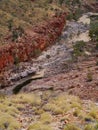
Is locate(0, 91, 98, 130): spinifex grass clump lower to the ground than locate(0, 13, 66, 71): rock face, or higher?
higher

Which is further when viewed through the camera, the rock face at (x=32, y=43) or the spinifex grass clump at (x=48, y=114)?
the rock face at (x=32, y=43)

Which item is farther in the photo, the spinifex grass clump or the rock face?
the rock face

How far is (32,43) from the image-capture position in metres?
77.8

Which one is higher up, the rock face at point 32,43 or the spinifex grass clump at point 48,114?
the spinifex grass clump at point 48,114

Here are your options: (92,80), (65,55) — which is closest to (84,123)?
(92,80)

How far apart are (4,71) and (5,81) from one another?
4.37 meters

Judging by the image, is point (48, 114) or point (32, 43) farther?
point (32, 43)

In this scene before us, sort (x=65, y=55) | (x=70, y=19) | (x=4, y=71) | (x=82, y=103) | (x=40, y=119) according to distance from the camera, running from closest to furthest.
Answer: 1. (x=40, y=119)
2. (x=82, y=103)
3. (x=4, y=71)
4. (x=65, y=55)
5. (x=70, y=19)

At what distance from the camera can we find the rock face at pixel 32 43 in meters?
69.8

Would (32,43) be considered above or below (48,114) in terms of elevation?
below

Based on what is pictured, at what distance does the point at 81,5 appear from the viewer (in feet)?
410

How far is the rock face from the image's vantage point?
69812mm

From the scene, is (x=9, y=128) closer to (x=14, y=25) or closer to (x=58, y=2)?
(x=14, y=25)

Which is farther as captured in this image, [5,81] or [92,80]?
[5,81]
